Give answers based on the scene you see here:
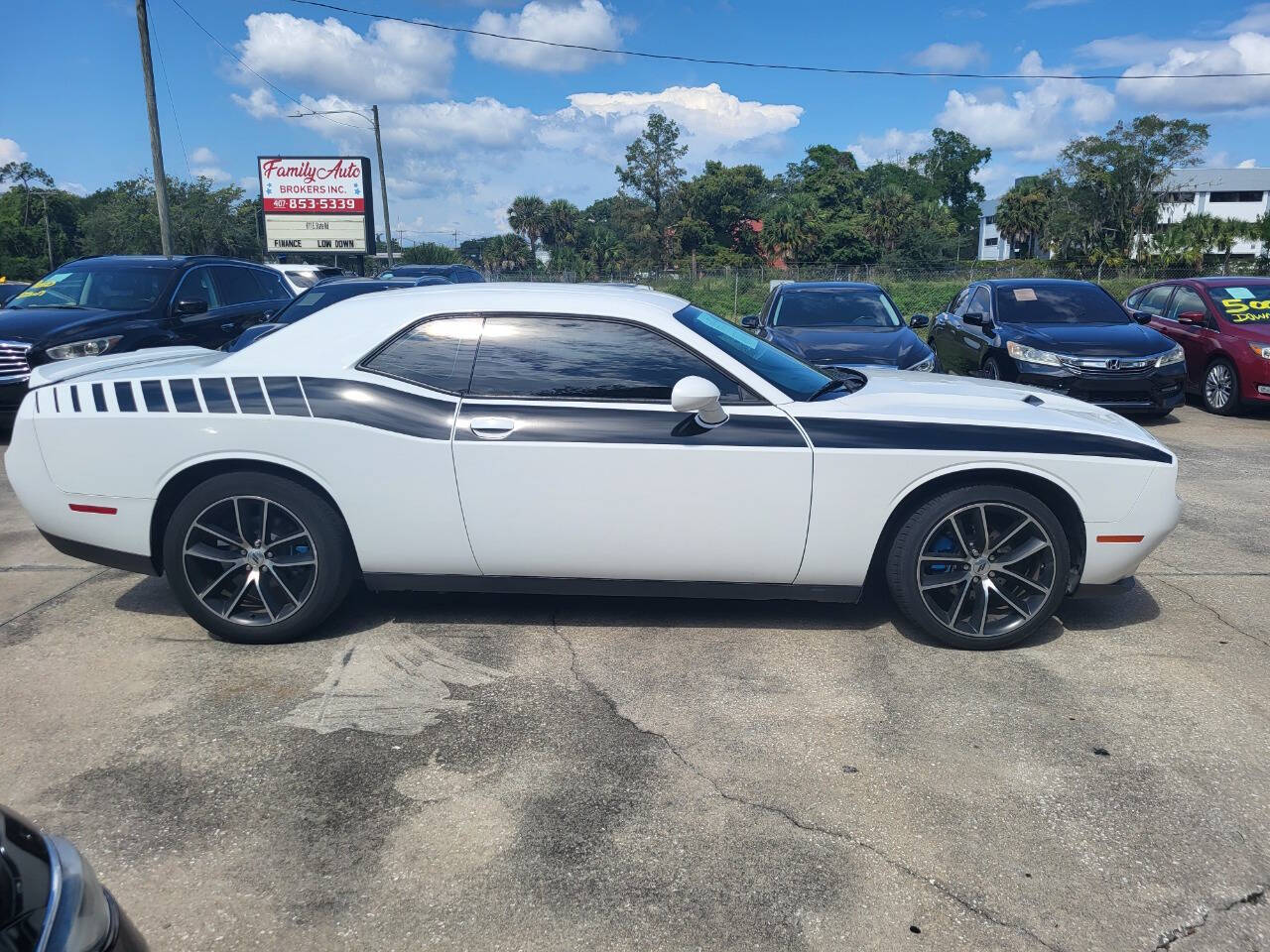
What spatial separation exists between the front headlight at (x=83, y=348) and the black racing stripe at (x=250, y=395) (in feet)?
18.7

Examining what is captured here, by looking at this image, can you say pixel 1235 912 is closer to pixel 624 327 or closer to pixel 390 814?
pixel 390 814

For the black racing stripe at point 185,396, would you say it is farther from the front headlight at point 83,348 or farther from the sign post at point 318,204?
the sign post at point 318,204

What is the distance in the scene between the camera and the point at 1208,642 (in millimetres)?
4285

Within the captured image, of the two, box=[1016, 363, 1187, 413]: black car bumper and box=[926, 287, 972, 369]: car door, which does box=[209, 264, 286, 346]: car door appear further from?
box=[1016, 363, 1187, 413]: black car bumper

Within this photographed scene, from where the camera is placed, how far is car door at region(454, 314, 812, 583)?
13.0 ft

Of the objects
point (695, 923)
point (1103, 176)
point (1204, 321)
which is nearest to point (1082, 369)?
point (1204, 321)

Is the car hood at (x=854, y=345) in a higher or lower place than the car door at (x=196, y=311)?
lower

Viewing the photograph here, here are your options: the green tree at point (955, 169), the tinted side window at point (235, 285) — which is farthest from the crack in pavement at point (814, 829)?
the green tree at point (955, 169)

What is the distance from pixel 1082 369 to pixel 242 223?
157 ft

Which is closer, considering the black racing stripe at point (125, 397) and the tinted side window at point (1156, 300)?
the black racing stripe at point (125, 397)

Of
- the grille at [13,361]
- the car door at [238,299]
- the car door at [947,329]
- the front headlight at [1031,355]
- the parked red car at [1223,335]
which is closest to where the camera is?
the grille at [13,361]

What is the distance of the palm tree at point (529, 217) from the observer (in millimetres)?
91562

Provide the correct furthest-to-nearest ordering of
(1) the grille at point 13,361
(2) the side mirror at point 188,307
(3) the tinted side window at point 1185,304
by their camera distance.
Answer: (3) the tinted side window at point 1185,304 < (2) the side mirror at point 188,307 < (1) the grille at point 13,361

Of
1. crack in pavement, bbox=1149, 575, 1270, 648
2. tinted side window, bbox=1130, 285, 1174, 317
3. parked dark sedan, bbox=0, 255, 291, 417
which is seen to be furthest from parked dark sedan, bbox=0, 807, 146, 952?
tinted side window, bbox=1130, 285, 1174, 317
